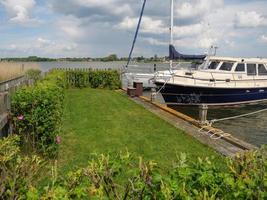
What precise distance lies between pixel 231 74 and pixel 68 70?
41.7 feet

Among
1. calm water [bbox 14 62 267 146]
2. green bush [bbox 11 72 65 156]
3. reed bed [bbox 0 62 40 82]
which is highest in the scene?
reed bed [bbox 0 62 40 82]

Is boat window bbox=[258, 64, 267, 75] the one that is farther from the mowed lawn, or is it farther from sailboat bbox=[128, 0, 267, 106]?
the mowed lawn

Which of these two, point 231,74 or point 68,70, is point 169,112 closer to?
point 231,74

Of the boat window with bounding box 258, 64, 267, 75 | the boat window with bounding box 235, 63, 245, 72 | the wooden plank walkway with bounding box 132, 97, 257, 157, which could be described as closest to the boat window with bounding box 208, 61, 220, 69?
the boat window with bounding box 235, 63, 245, 72

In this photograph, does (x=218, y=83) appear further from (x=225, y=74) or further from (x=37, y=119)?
(x=37, y=119)

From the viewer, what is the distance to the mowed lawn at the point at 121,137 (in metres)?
8.10

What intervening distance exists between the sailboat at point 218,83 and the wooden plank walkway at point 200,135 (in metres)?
4.52

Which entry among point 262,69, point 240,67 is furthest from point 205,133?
point 262,69

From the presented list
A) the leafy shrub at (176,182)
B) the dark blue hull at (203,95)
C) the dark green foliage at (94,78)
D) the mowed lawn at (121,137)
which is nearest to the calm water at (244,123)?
the dark blue hull at (203,95)

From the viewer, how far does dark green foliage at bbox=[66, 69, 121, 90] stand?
27.2m

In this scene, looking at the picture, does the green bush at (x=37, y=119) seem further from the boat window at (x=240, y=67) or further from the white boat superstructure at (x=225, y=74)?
→ the boat window at (x=240, y=67)

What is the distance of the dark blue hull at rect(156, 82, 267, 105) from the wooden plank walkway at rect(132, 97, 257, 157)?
173 inches

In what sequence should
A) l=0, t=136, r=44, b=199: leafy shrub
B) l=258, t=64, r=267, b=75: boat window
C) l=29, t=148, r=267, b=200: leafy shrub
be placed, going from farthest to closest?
l=258, t=64, r=267, b=75: boat window < l=0, t=136, r=44, b=199: leafy shrub < l=29, t=148, r=267, b=200: leafy shrub

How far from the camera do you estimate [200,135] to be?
1045 centimetres
